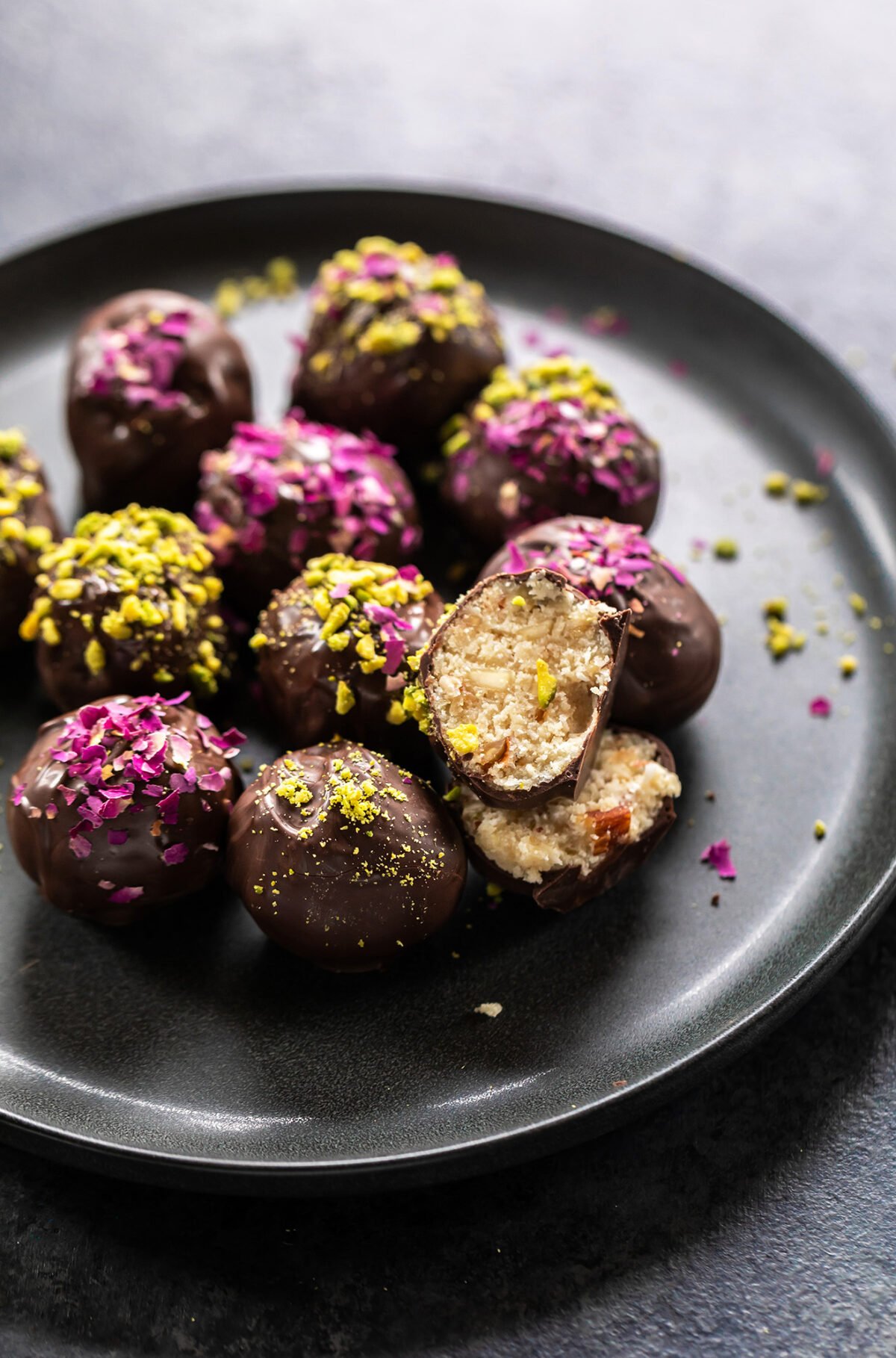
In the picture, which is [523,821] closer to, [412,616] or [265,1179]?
[412,616]

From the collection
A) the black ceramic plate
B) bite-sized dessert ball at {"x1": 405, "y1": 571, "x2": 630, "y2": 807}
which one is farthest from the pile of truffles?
the black ceramic plate

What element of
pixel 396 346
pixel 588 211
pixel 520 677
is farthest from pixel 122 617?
pixel 588 211

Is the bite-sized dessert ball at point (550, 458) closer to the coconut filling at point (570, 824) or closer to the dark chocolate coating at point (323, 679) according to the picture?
the dark chocolate coating at point (323, 679)

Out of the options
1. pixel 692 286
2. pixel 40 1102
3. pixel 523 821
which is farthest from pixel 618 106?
pixel 40 1102

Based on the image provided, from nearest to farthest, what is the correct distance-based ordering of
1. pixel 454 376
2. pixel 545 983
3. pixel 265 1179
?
pixel 265 1179, pixel 545 983, pixel 454 376

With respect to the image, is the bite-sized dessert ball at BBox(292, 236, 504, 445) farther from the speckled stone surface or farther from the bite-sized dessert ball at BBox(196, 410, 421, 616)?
the speckled stone surface

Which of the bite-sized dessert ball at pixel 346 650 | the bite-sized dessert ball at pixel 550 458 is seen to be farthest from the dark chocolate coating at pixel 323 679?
the bite-sized dessert ball at pixel 550 458
